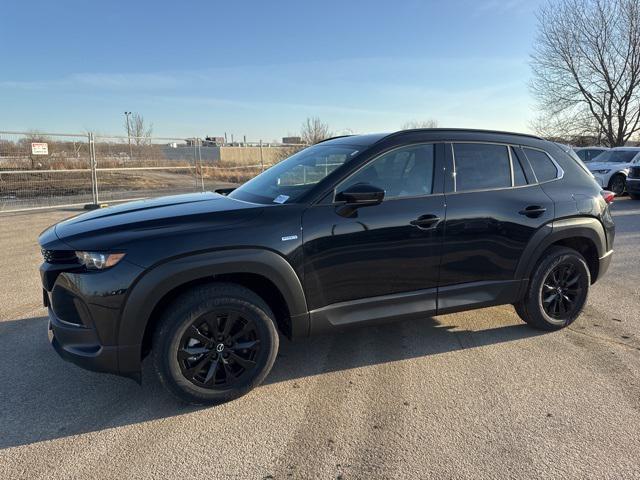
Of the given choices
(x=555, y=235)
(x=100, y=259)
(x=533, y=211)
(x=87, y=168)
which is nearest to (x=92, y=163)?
(x=87, y=168)

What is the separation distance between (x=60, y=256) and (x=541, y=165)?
13.2 ft

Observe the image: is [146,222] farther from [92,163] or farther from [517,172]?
[92,163]

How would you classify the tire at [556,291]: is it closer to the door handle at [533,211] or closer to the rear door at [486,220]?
the rear door at [486,220]

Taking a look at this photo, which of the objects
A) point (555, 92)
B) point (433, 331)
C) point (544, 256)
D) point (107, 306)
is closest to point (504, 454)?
point (433, 331)

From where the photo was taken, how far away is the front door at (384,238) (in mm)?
3303

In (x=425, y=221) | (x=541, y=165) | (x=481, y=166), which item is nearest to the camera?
(x=425, y=221)

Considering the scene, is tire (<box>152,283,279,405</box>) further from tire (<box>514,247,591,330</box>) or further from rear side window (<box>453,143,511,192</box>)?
tire (<box>514,247,591,330</box>)

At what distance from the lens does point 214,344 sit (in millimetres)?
3109

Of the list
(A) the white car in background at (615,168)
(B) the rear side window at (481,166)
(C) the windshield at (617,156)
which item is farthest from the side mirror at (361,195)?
(C) the windshield at (617,156)

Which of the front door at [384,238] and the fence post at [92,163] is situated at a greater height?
the fence post at [92,163]

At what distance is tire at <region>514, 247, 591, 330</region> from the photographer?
416 cm

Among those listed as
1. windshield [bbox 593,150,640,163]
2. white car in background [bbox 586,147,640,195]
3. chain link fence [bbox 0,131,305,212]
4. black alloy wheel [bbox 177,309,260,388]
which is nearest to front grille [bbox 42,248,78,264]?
black alloy wheel [bbox 177,309,260,388]

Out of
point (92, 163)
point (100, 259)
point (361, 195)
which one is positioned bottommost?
point (100, 259)

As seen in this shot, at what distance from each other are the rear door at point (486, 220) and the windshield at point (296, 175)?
98cm
